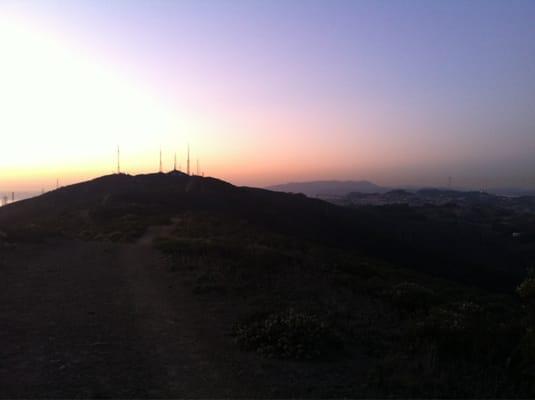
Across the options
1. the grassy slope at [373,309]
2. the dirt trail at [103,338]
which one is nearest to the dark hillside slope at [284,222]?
the grassy slope at [373,309]

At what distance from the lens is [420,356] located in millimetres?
8344

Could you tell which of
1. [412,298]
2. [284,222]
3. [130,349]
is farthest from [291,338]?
[284,222]

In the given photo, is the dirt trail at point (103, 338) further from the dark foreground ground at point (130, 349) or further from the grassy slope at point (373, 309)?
the grassy slope at point (373, 309)

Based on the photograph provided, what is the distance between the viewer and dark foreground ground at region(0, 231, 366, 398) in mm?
6945

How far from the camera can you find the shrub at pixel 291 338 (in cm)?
837

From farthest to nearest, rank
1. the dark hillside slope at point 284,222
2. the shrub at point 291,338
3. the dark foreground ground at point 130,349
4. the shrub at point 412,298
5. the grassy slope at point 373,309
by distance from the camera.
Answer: the dark hillside slope at point 284,222 → the shrub at point 412,298 → the shrub at point 291,338 → the grassy slope at point 373,309 → the dark foreground ground at point 130,349

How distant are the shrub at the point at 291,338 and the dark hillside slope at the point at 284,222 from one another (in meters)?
18.6

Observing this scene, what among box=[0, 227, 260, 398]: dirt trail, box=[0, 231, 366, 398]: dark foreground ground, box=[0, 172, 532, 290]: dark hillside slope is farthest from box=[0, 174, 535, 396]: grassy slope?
box=[0, 172, 532, 290]: dark hillside slope

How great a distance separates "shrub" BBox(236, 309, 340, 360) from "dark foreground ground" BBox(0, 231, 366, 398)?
25 centimetres

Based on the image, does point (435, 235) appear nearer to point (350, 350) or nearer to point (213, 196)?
point (213, 196)

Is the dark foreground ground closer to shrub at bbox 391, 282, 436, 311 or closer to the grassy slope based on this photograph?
the grassy slope

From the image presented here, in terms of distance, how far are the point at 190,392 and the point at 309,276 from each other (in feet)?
30.2

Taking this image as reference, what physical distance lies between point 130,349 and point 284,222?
146 ft

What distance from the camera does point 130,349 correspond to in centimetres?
849
